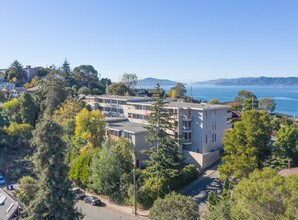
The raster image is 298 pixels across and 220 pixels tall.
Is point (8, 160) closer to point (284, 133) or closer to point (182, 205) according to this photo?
point (182, 205)

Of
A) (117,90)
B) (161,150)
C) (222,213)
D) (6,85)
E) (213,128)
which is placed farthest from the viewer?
(6,85)

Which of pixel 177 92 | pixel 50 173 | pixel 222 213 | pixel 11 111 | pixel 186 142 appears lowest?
pixel 222 213

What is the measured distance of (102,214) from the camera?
32.7 meters

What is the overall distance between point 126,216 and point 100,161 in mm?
7604

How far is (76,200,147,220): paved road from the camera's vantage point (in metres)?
31.6

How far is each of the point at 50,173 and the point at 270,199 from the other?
48.3ft

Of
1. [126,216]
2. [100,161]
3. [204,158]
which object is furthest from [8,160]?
[204,158]

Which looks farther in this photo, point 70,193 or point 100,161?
point 100,161

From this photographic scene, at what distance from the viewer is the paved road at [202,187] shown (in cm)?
3343

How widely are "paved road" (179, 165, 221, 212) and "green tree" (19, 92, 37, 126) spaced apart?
131ft

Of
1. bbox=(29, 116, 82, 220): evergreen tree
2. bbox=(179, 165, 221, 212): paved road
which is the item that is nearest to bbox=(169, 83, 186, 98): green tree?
bbox=(179, 165, 221, 212): paved road

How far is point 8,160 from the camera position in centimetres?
5216

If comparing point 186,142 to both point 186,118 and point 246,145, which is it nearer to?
point 186,118

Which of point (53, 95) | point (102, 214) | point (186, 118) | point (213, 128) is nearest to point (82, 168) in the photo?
point (102, 214)
